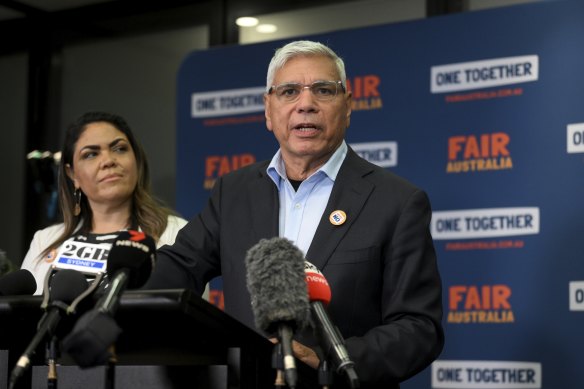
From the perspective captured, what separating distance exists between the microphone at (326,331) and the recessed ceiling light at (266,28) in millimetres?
4677

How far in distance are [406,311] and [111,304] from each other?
883 millimetres

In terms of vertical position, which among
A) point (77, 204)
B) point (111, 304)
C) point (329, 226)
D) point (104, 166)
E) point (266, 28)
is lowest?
point (111, 304)

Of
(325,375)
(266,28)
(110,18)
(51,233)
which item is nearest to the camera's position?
(325,375)

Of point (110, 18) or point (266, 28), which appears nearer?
point (266, 28)

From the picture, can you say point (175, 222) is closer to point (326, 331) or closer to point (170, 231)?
point (170, 231)

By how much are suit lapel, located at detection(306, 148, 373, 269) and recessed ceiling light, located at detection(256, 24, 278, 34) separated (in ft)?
12.5

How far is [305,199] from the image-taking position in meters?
2.62

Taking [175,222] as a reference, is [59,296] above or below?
below

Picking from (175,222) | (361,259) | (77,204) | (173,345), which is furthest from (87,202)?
→ (173,345)

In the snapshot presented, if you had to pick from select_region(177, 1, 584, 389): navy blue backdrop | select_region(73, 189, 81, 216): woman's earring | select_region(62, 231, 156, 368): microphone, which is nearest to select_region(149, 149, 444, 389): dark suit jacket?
select_region(62, 231, 156, 368): microphone

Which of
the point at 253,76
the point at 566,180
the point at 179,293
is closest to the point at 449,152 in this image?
the point at 566,180

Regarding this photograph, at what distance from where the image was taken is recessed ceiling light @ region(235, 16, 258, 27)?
643 cm

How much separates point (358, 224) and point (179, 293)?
84cm

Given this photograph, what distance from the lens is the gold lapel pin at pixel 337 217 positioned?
97.5 inches
